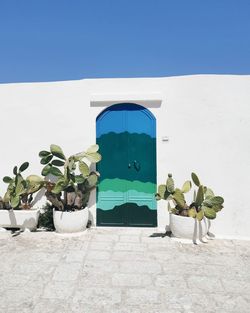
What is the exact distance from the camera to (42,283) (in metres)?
3.88

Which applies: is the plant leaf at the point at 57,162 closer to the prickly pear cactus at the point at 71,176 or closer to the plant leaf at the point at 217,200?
the prickly pear cactus at the point at 71,176

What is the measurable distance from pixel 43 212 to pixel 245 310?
4.34m

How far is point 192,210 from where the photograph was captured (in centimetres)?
541

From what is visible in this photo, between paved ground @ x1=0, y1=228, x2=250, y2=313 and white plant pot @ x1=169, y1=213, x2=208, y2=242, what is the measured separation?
214 millimetres

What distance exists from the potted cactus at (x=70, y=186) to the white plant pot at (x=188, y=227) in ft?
5.60

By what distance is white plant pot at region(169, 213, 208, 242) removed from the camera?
5422 millimetres

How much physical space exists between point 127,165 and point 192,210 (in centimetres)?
160

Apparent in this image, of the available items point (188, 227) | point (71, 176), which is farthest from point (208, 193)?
point (71, 176)

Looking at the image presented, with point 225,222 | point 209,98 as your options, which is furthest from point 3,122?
point 225,222

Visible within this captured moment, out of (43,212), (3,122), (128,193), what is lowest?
(43,212)

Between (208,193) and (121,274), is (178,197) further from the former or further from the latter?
(121,274)

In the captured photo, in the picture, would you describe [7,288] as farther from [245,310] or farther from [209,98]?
[209,98]

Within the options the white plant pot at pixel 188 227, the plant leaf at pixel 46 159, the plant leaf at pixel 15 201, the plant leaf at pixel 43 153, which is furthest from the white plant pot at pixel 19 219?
the white plant pot at pixel 188 227

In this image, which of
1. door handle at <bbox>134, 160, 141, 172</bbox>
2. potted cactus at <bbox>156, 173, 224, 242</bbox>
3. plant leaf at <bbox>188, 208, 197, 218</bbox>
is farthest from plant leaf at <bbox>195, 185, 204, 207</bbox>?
door handle at <bbox>134, 160, 141, 172</bbox>
